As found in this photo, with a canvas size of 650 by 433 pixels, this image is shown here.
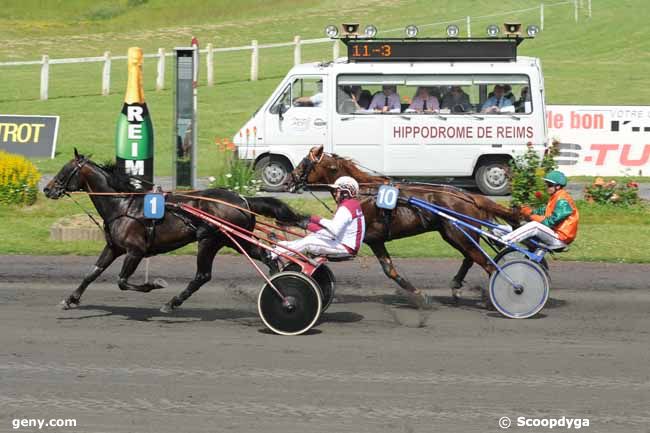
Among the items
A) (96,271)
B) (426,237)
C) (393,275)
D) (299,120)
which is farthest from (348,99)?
(96,271)

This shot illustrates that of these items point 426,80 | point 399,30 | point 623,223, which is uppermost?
point 399,30

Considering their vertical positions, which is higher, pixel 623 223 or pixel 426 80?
pixel 426 80

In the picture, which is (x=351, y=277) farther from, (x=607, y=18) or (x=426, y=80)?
(x=607, y=18)

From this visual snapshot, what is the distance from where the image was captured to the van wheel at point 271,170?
61.1ft

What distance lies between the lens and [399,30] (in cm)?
3859

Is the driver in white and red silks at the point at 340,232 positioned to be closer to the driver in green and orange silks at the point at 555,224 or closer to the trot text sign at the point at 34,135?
the driver in green and orange silks at the point at 555,224

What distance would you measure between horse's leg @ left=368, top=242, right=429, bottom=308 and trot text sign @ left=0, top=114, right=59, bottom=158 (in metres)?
13.4

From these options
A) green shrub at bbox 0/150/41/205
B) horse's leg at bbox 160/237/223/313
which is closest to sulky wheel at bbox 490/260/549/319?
horse's leg at bbox 160/237/223/313

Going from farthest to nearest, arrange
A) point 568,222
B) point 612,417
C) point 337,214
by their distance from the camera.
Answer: point 568,222
point 337,214
point 612,417

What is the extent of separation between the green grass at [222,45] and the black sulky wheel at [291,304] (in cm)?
1225

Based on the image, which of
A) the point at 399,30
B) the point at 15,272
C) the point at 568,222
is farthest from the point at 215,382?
the point at 399,30

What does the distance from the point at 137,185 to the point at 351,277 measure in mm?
2967

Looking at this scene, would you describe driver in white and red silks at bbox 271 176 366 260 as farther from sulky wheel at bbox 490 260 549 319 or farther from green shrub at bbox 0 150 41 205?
green shrub at bbox 0 150 41 205

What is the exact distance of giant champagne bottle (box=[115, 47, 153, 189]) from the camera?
15.7m
